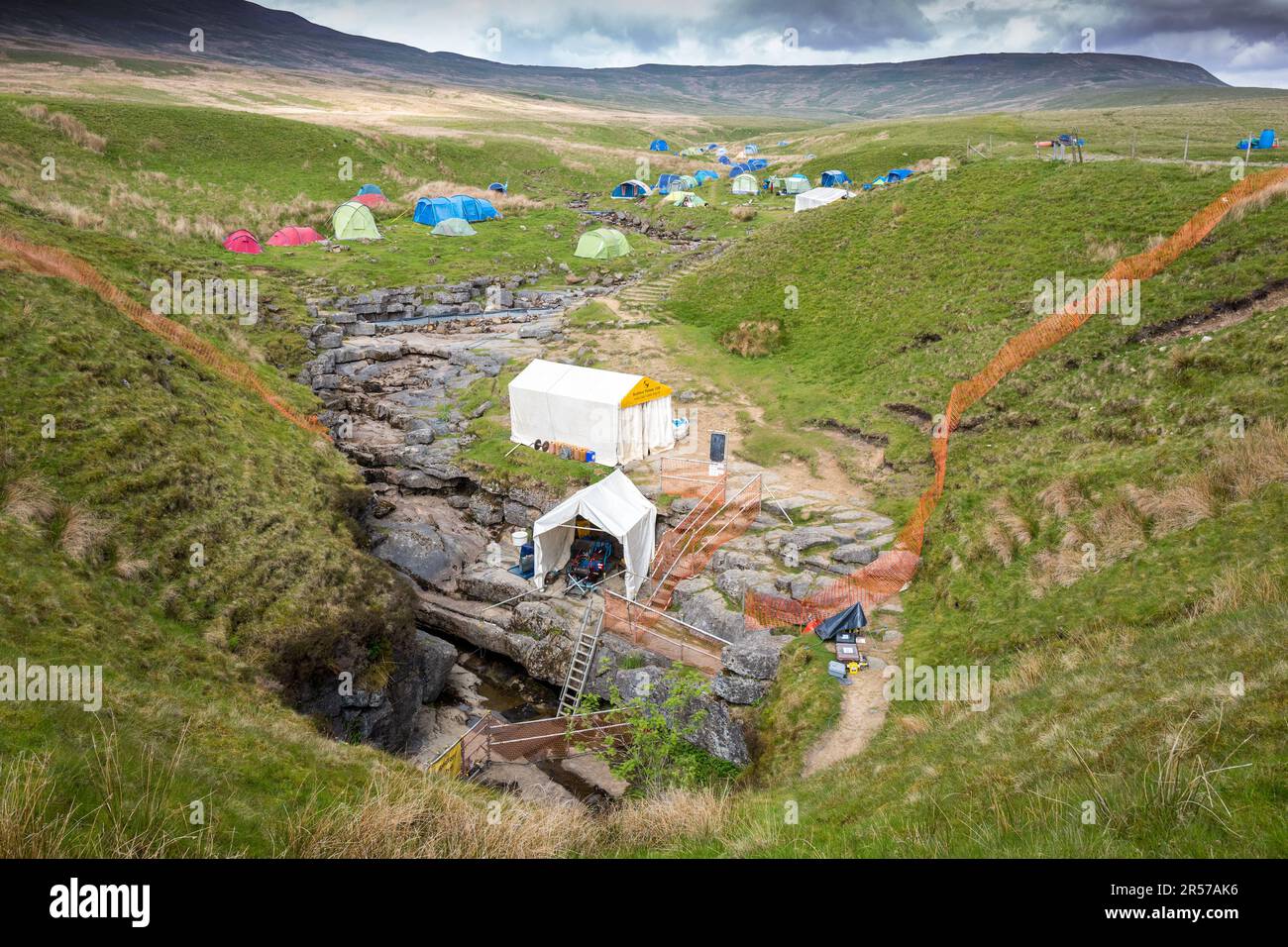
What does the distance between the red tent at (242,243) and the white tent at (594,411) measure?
35.0 meters

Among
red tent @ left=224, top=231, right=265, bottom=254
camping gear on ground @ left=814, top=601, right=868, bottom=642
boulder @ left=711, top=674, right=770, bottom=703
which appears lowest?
boulder @ left=711, top=674, right=770, bottom=703

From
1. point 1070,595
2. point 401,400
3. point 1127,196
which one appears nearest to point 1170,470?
point 1070,595

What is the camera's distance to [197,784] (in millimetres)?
7879

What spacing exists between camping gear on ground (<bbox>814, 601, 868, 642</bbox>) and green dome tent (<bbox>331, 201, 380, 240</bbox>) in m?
55.0

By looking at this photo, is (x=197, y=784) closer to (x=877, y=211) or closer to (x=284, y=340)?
(x=284, y=340)

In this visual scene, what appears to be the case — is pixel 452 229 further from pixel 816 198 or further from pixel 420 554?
pixel 420 554

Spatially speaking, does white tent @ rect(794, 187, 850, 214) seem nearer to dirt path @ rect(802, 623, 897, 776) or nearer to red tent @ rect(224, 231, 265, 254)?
red tent @ rect(224, 231, 265, 254)

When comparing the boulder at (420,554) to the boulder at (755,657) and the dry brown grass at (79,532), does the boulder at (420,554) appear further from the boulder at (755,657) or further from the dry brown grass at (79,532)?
the boulder at (755,657)

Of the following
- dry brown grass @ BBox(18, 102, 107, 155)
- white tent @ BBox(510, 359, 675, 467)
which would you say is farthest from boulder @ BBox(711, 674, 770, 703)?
dry brown grass @ BBox(18, 102, 107, 155)

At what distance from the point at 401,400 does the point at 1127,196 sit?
35627 millimetres

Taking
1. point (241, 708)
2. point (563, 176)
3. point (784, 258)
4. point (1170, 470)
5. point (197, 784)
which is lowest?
point (241, 708)

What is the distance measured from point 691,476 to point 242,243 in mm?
43531

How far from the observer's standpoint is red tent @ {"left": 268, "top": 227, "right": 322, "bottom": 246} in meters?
55.7

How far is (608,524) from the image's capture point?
21.1 meters
